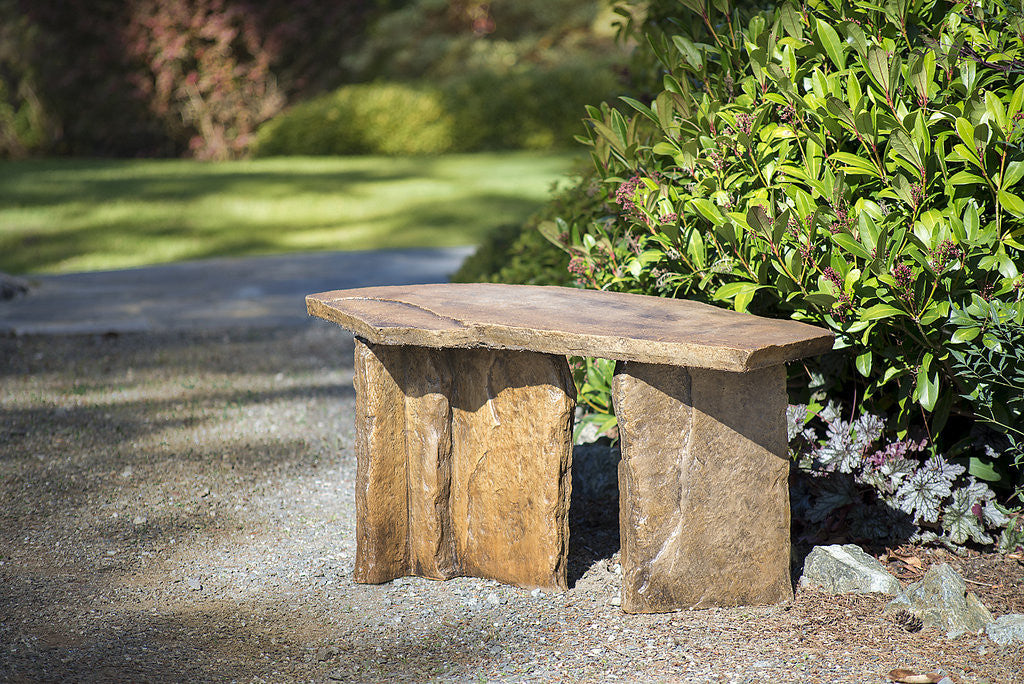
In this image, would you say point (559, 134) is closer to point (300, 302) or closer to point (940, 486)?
point (300, 302)

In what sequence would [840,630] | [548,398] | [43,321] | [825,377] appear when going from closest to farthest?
[840,630] < [548,398] < [825,377] < [43,321]

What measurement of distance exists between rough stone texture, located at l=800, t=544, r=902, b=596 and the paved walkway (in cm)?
458

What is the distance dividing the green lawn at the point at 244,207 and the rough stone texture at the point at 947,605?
7414 mm

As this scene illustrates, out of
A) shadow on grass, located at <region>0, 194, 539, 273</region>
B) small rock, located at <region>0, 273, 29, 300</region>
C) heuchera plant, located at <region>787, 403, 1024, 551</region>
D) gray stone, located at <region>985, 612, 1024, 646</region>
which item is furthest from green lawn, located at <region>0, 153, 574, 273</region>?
gray stone, located at <region>985, 612, 1024, 646</region>

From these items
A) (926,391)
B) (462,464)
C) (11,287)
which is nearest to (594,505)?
(462,464)

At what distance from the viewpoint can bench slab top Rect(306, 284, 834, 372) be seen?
2.36 m

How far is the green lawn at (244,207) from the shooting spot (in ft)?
30.8

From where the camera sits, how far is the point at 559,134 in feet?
55.6

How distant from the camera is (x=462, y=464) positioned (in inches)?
118

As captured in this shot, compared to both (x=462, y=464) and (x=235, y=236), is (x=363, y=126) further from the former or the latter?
(x=462, y=464)

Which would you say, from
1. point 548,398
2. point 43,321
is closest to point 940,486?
point 548,398

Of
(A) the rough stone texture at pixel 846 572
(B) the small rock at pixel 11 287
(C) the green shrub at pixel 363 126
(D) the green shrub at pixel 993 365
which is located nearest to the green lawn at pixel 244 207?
(B) the small rock at pixel 11 287

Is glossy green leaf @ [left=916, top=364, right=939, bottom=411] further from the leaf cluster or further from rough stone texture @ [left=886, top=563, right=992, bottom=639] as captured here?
rough stone texture @ [left=886, top=563, right=992, bottom=639]

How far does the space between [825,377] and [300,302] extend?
491 centimetres
